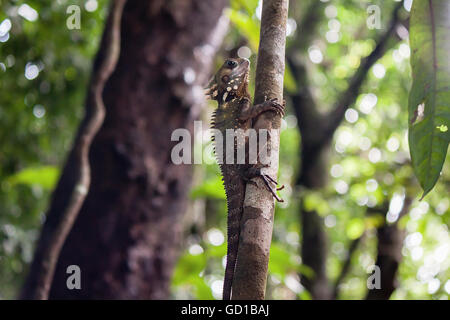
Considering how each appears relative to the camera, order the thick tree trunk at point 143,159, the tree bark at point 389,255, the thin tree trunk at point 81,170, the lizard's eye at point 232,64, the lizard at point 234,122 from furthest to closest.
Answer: the tree bark at point 389,255 → the thick tree trunk at point 143,159 → the thin tree trunk at point 81,170 → the lizard's eye at point 232,64 → the lizard at point 234,122

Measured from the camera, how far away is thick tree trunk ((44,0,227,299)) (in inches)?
86.2

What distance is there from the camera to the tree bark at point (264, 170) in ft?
2.02

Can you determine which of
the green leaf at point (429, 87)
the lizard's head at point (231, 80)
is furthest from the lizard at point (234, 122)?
the green leaf at point (429, 87)

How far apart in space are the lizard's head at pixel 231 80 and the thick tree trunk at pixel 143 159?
108cm

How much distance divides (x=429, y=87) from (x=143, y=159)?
169cm

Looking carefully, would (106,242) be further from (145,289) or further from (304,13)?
(304,13)

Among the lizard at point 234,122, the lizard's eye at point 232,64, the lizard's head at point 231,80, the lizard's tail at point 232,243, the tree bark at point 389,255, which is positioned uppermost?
the lizard's eye at point 232,64

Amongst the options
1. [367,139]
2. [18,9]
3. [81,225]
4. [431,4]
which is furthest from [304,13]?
[431,4]

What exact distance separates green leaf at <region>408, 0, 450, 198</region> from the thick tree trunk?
164 cm

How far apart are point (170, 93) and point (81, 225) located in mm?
799

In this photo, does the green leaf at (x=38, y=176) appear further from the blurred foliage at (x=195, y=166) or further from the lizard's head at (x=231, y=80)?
the lizard's head at (x=231, y=80)

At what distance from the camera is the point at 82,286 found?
2.10m

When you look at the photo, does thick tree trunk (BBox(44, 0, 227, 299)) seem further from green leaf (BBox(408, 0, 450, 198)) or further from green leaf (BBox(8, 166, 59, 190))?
green leaf (BBox(408, 0, 450, 198))

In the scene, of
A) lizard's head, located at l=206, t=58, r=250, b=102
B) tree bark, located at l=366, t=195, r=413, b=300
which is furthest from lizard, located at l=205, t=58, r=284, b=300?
tree bark, located at l=366, t=195, r=413, b=300
